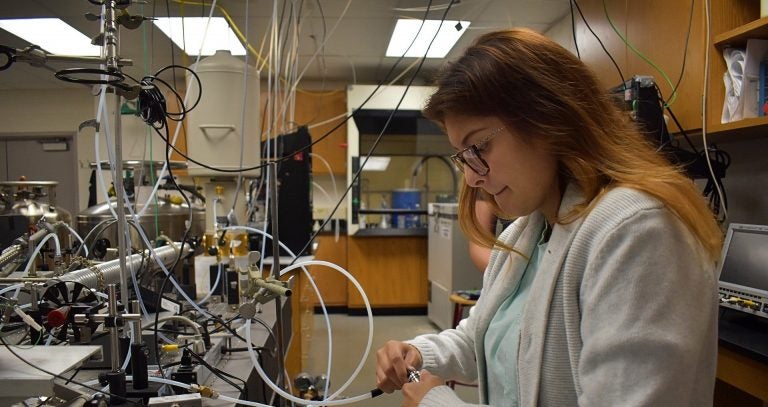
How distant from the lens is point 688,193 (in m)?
0.60

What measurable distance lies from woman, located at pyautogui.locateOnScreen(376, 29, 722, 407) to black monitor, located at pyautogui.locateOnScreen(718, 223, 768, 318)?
Result: 3.55ft

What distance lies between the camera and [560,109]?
65 cm

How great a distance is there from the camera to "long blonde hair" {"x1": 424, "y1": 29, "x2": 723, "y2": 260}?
644mm

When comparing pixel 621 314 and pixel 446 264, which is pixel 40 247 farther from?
pixel 446 264

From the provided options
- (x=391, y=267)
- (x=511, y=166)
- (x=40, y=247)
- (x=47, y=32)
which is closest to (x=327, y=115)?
(x=391, y=267)

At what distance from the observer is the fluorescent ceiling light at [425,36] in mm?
3502

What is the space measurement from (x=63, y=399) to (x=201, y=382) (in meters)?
0.26

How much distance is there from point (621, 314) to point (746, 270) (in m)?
1.41

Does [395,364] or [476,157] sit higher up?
[476,157]

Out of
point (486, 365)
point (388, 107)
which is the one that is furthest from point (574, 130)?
point (388, 107)

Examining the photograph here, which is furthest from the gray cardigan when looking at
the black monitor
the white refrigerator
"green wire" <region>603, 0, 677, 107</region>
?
the white refrigerator

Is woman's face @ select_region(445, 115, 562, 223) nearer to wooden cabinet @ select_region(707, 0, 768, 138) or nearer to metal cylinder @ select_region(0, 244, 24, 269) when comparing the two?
metal cylinder @ select_region(0, 244, 24, 269)

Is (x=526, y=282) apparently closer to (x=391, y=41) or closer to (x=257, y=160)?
(x=257, y=160)

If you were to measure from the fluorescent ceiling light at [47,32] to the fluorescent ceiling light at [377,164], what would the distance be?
2.79 metres
